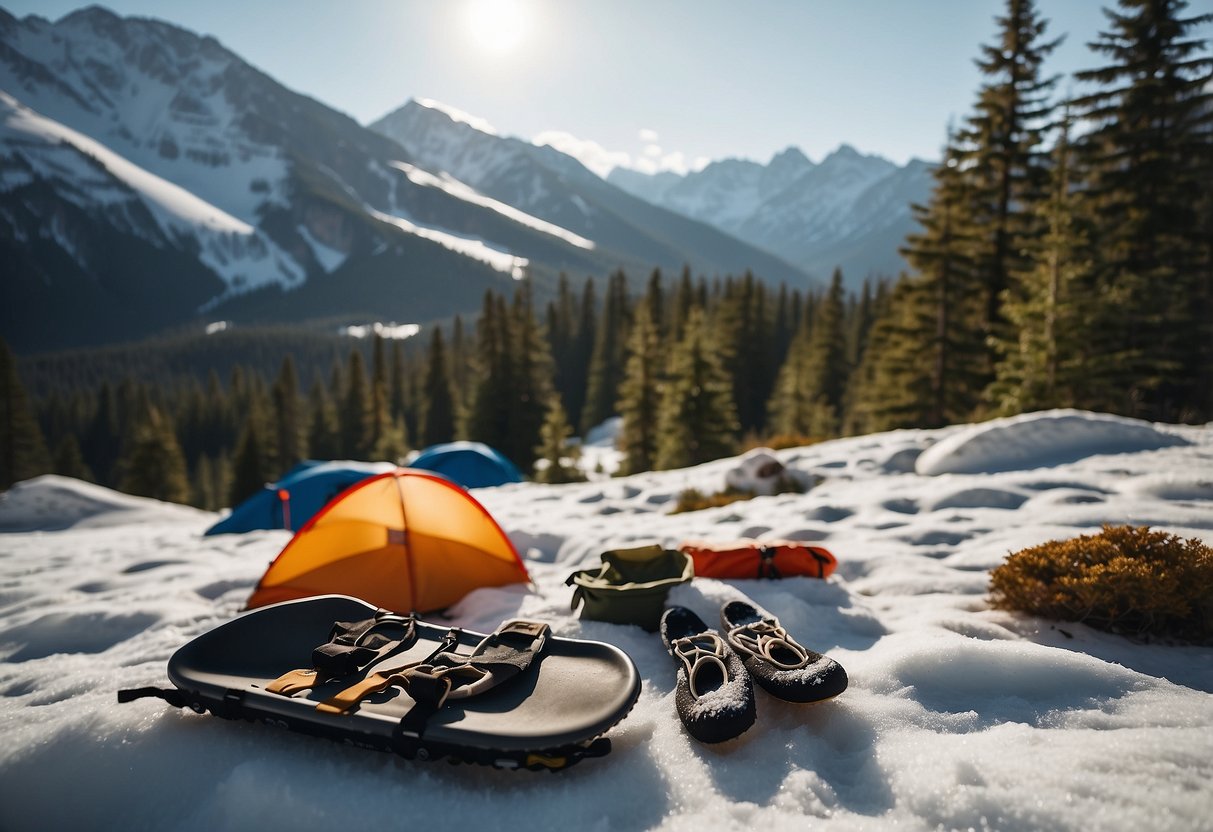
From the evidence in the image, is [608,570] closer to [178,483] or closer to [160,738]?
[160,738]

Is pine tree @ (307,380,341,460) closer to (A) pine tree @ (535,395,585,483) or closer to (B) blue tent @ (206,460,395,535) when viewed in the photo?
(A) pine tree @ (535,395,585,483)

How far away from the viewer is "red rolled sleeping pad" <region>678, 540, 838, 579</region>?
14.1ft

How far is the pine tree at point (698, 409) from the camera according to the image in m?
21.8

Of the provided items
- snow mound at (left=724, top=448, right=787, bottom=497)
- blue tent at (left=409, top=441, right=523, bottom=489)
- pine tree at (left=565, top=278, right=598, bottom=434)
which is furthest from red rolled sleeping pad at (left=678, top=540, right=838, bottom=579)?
pine tree at (left=565, top=278, right=598, bottom=434)

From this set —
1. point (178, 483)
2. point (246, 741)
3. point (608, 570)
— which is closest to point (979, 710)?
point (608, 570)

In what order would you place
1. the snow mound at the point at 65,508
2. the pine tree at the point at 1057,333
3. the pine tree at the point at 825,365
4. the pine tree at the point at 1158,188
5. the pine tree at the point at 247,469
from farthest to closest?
the pine tree at the point at 825,365 → the pine tree at the point at 247,469 → the pine tree at the point at 1158,188 → the pine tree at the point at 1057,333 → the snow mound at the point at 65,508

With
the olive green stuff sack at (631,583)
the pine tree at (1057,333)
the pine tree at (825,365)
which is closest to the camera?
the olive green stuff sack at (631,583)

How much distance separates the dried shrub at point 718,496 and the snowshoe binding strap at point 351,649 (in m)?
5.07

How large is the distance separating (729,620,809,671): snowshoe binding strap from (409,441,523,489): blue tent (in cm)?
1388

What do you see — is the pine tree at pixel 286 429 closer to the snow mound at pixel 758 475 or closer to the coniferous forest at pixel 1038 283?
the coniferous forest at pixel 1038 283

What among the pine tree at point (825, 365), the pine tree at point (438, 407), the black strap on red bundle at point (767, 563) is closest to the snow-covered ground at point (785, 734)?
the black strap on red bundle at point (767, 563)

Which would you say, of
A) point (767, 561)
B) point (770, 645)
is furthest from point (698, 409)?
point (770, 645)

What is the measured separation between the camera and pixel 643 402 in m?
26.5

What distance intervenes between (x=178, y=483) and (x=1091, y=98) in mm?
49830
